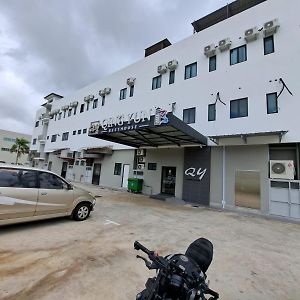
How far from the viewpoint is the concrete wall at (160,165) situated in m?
15.2

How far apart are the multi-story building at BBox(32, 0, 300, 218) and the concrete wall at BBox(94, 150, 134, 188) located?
0.16 m

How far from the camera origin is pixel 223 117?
13305 mm

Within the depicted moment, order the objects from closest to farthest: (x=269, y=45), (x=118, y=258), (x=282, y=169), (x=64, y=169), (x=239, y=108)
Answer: (x=118, y=258) → (x=282, y=169) → (x=269, y=45) → (x=239, y=108) → (x=64, y=169)

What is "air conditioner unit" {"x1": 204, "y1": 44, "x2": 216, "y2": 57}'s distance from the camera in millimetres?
14369

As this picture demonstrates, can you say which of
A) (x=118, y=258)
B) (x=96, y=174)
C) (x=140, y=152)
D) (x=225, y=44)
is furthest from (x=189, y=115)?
(x=96, y=174)

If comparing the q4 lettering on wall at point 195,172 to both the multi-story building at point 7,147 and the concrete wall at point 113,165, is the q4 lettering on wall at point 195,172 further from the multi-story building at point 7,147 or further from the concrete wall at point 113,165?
the multi-story building at point 7,147

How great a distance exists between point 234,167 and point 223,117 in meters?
3.20

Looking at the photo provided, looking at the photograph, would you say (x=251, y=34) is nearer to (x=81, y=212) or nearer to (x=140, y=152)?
(x=140, y=152)

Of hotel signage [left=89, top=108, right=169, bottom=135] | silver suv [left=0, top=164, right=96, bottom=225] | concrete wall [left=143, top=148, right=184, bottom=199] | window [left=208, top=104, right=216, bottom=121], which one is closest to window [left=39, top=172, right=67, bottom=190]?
silver suv [left=0, top=164, right=96, bottom=225]

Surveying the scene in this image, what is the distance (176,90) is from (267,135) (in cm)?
765

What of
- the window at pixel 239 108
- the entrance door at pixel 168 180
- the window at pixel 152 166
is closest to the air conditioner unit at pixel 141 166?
the window at pixel 152 166

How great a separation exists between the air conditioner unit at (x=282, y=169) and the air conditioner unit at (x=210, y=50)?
8.26 meters

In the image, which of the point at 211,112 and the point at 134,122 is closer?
the point at 134,122

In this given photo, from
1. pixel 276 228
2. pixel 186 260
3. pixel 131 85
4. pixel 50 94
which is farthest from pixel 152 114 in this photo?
pixel 50 94
